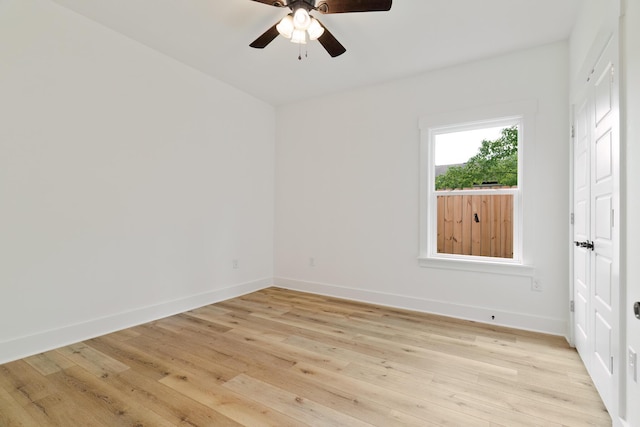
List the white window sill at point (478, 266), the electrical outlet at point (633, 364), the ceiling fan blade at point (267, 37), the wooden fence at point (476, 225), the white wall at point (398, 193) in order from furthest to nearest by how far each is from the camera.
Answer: the wooden fence at point (476, 225), the white window sill at point (478, 266), the white wall at point (398, 193), the ceiling fan blade at point (267, 37), the electrical outlet at point (633, 364)

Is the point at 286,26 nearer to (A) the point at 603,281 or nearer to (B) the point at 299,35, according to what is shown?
(B) the point at 299,35

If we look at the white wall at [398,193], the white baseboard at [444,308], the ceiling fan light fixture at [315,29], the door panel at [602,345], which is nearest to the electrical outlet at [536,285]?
the white wall at [398,193]

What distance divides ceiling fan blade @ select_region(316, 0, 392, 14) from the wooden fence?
2.07m

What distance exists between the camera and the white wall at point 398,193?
271cm

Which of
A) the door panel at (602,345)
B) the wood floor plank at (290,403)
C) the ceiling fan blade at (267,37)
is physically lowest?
the wood floor plank at (290,403)

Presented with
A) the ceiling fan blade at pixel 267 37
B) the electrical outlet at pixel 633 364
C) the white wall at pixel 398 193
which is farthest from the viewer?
the white wall at pixel 398 193

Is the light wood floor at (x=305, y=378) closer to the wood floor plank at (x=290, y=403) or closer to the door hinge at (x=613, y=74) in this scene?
the wood floor plank at (x=290, y=403)

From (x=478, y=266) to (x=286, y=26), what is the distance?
2.80m

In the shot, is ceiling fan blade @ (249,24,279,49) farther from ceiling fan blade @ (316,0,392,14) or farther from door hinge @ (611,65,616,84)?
door hinge @ (611,65,616,84)

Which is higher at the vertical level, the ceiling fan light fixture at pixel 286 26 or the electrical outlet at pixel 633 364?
the ceiling fan light fixture at pixel 286 26

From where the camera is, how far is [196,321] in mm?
Result: 2979

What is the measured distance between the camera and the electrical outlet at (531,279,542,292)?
9.03ft

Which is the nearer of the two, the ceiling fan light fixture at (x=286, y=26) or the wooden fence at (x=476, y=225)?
the ceiling fan light fixture at (x=286, y=26)

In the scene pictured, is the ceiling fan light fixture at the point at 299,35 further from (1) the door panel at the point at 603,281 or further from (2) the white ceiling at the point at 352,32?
(1) the door panel at the point at 603,281
